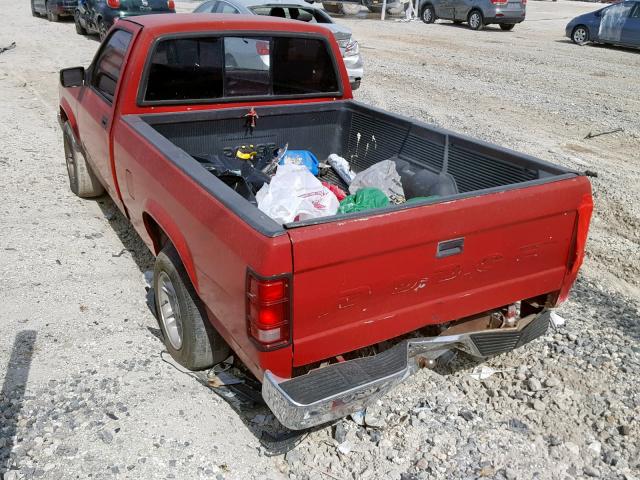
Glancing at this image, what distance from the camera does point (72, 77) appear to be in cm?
507

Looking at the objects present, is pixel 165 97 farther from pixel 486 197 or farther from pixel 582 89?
pixel 582 89

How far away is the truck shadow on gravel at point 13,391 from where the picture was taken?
3004 millimetres

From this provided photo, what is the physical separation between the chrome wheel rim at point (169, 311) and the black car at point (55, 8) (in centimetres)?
1948

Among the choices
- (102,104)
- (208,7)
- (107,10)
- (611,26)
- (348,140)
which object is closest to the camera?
(102,104)

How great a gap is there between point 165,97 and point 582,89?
10.6m

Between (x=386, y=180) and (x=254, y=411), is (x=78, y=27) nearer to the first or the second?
(x=386, y=180)

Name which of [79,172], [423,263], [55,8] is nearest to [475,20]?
[55,8]

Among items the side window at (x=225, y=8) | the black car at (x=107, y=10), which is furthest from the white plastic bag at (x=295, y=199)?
the black car at (x=107, y=10)

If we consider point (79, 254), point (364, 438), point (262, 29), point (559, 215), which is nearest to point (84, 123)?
point (79, 254)

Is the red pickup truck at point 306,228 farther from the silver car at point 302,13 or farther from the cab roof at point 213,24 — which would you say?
the silver car at point 302,13

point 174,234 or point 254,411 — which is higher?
point 174,234

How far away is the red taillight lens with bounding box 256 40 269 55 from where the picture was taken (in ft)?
15.0

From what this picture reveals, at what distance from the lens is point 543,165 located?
131 inches

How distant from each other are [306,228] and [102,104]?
9.00 feet
